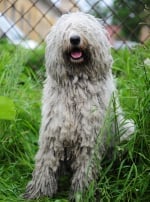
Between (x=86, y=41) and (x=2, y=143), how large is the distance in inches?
46.1

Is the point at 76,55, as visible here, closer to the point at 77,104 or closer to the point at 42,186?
the point at 77,104

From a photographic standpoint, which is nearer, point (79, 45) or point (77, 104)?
point (79, 45)

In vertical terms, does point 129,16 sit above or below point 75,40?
above

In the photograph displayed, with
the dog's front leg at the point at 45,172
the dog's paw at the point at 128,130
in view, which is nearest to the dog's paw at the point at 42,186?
the dog's front leg at the point at 45,172

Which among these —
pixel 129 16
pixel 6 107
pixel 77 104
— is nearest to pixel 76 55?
pixel 77 104

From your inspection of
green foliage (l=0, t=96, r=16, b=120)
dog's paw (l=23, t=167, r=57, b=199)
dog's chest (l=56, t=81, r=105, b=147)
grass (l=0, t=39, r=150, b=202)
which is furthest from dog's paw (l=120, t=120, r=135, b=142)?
green foliage (l=0, t=96, r=16, b=120)

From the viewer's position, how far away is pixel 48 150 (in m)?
3.86

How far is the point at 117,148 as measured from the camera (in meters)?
3.84

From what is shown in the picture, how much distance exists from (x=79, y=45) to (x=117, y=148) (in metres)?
0.67

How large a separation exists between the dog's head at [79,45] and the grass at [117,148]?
29 cm

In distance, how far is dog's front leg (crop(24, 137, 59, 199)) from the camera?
12.6 feet

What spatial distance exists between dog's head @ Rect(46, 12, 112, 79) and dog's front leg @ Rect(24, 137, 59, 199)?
0.48 metres

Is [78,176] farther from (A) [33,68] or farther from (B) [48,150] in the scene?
(A) [33,68]

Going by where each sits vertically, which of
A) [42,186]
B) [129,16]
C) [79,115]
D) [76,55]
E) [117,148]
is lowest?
[42,186]
